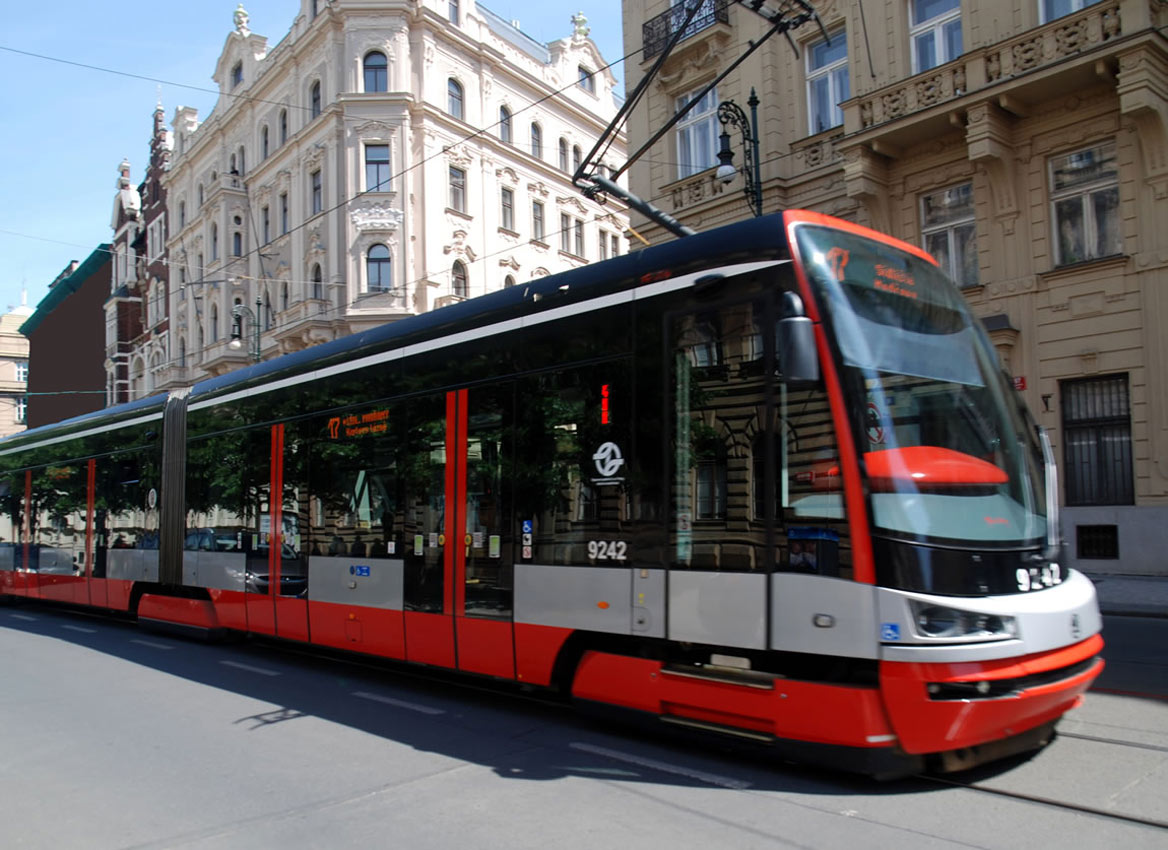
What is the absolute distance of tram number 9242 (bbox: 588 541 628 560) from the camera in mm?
6203

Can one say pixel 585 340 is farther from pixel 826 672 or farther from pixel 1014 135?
pixel 1014 135

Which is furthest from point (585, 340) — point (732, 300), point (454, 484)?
point (454, 484)

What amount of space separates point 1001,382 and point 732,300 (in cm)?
176

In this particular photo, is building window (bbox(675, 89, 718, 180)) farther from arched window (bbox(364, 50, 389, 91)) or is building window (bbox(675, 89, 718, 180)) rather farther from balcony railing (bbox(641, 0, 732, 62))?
arched window (bbox(364, 50, 389, 91))

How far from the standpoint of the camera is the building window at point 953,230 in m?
17.4

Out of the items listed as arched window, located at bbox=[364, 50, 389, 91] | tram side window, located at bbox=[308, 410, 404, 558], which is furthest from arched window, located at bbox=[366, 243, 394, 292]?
tram side window, located at bbox=[308, 410, 404, 558]

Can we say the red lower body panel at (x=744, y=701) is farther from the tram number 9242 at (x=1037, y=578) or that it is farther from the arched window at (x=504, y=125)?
the arched window at (x=504, y=125)

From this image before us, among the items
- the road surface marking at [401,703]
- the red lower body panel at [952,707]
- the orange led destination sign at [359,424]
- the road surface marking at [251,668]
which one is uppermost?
the orange led destination sign at [359,424]

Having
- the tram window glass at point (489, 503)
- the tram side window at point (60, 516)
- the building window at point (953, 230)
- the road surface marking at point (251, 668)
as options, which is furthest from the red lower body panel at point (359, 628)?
the building window at point (953, 230)

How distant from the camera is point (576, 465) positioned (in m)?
6.61

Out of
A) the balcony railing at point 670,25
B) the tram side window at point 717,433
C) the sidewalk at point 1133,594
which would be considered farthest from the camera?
the balcony railing at point 670,25

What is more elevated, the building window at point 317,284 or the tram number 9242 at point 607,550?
the building window at point 317,284

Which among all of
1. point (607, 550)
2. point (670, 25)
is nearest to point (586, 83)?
point (670, 25)

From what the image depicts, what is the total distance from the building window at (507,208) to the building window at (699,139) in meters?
16.3
